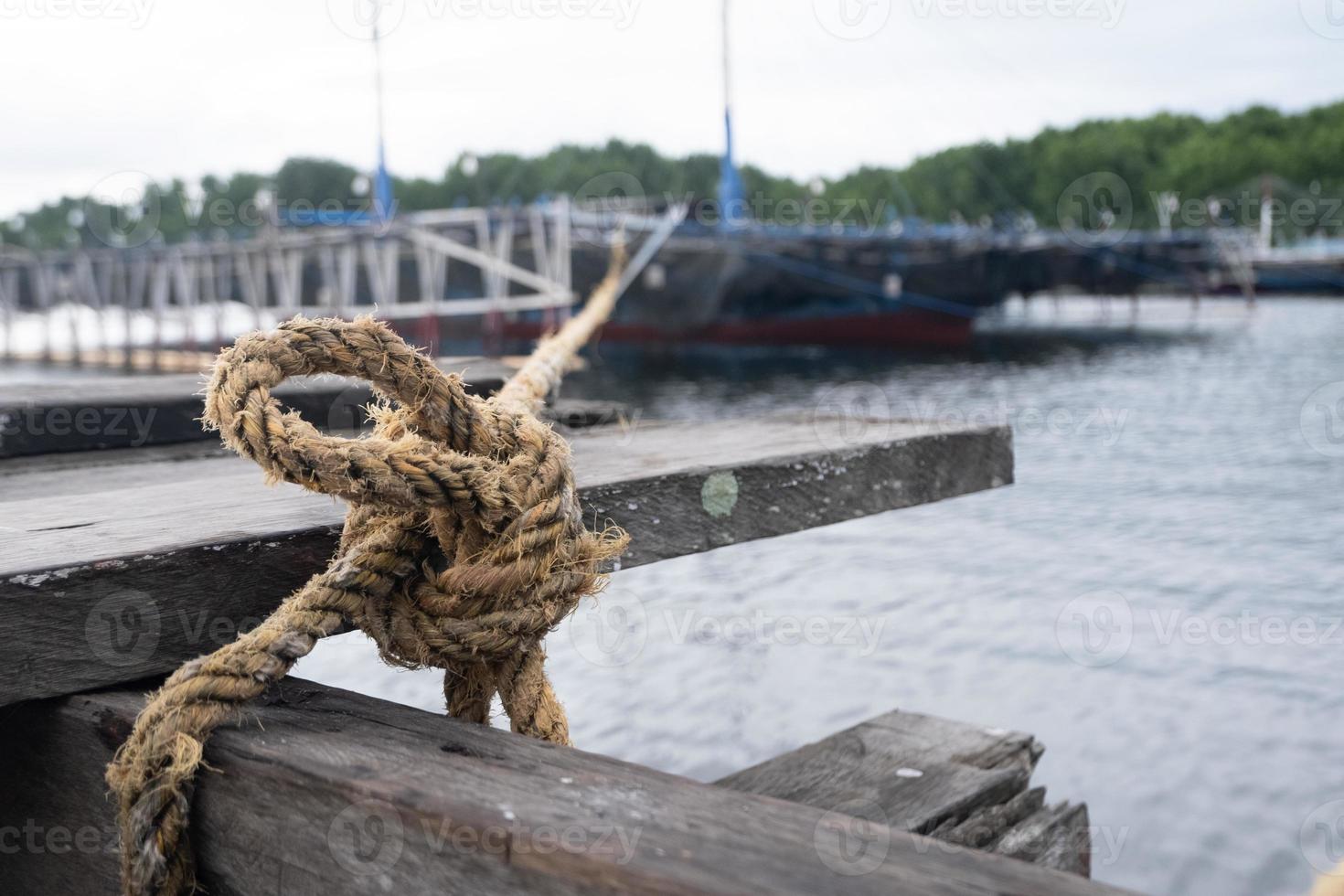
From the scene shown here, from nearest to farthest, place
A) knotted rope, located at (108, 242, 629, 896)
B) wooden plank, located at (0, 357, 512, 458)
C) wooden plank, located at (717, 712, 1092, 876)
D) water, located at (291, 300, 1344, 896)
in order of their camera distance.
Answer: knotted rope, located at (108, 242, 629, 896) → wooden plank, located at (717, 712, 1092, 876) → wooden plank, located at (0, 357, 512, 458) → water, located at (291, 300, 1344, 896)

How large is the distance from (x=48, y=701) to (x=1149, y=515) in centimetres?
1102

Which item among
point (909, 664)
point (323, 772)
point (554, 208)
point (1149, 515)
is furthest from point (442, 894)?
point (554, 208)

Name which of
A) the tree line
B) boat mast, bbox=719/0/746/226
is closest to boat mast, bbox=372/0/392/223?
boat mast, bbox=719/0/746/226

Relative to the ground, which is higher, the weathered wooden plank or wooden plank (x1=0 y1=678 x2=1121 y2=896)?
the weathered wooden plank

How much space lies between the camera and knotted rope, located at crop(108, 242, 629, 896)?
1.43 m

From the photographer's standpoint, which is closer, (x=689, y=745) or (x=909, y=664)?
(x=689, y=745)

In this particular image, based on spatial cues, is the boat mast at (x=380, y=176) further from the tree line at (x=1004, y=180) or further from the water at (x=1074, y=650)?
the tree line at (x=1004, y=180)

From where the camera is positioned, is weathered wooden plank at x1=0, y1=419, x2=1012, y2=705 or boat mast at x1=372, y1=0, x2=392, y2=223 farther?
boat mast at x1=372, y1=0, x2=392, y2=223

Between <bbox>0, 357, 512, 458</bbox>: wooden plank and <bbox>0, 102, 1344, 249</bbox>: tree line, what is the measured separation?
3042 inches

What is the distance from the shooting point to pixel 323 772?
1.35 m

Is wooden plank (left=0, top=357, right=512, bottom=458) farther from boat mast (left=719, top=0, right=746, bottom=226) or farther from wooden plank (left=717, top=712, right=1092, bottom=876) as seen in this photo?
boat mast (left=719, top=0, right=746, bottom=226)

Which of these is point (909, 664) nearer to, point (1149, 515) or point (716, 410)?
point (1149, 515)

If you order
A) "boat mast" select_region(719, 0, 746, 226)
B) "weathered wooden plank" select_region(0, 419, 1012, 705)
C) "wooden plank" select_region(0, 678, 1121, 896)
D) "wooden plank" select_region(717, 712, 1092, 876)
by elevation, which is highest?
"boat mast" select_region(719, 0, 746, 226)

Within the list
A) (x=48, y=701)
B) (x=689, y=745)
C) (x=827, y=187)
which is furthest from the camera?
(x=827, y=187)
